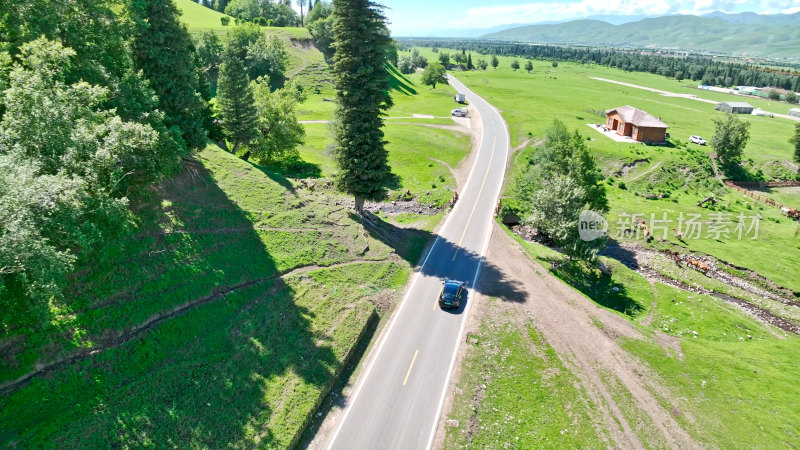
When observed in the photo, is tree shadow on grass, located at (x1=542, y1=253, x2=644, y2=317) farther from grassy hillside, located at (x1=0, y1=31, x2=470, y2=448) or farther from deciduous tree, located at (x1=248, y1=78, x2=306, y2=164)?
deciduous tree, located at (x1=248, y1=78, x2=306, y2=164)

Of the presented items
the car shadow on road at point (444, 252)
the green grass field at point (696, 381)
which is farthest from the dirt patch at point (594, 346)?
the green grass field at point (696, 381)

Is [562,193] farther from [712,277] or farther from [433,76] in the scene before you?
[433,76]

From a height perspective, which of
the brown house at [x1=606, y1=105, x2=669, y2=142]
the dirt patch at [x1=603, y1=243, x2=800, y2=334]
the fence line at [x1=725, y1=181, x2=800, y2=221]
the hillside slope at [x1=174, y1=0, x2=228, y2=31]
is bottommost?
the dirt patch at [x1=603, y1=243, x2=800, y2=334]

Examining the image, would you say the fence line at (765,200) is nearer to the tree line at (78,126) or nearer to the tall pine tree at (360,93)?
the tall pine tree at (360,93)

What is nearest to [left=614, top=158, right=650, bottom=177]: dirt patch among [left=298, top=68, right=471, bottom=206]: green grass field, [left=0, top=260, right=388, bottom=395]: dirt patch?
[left=298, top=68, right=471, bottom=206]: green grass field

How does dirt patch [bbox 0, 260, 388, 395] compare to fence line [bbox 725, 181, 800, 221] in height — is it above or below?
above

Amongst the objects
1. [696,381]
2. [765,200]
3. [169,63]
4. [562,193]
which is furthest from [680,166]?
[169,63]

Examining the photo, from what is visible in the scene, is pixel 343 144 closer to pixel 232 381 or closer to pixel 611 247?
pixel 232 381
